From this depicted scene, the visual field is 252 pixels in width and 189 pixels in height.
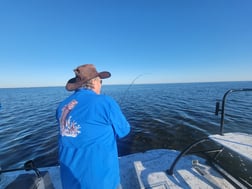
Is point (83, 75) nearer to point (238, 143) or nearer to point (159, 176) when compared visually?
point (159, 176)

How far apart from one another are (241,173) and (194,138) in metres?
3.28

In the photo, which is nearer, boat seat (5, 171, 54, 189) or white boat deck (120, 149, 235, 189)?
boat seat (5, 171, 54, 189)

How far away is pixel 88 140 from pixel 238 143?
2.64 m

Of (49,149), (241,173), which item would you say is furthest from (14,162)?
(241,173)

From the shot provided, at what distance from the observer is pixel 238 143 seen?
2.33 metres

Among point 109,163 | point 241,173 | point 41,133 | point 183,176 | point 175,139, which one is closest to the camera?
point 109,163

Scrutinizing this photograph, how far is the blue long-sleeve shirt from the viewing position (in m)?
1.25

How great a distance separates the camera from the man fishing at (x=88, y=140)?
1247 millimetres

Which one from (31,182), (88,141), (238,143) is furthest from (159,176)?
(31,182)

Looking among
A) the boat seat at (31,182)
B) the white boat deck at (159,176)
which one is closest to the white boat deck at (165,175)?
the white boat deck at (159,176)

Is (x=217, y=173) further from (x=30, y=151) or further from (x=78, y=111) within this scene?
(x=30, y=151)

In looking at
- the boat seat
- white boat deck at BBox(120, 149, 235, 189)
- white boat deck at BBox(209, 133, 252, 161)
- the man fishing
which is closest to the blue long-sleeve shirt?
the man fishing

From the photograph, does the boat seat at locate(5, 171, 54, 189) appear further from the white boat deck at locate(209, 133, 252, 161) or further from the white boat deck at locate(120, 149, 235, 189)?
the white boat deck at locate(209, 133, 252, 161)

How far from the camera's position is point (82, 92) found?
1.39m
